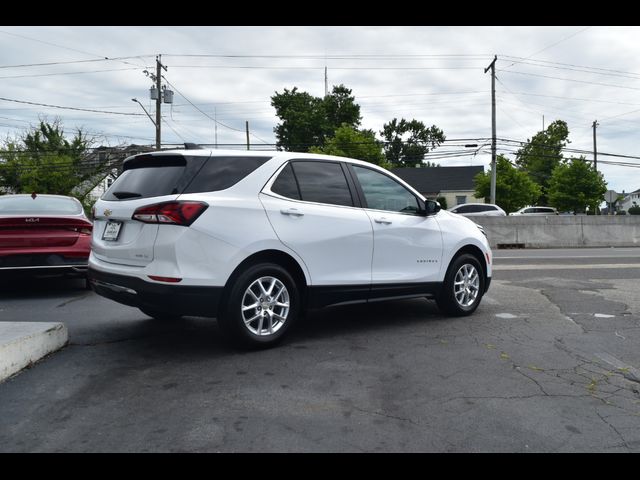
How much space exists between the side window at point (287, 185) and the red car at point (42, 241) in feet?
12.2

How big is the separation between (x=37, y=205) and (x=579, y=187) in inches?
1868

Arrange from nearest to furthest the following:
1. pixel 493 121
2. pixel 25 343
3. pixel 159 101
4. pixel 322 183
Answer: pixel 25 343 → pixel 322 183 → pixel 159 101 → pixel 493 121

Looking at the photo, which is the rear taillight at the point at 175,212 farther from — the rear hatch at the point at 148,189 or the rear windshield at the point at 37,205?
the rear windshield at the point at 37,205

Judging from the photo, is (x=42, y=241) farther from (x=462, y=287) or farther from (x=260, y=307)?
(x=462, y=287)

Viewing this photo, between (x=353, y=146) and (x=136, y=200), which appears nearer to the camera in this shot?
(x=136, y=200)

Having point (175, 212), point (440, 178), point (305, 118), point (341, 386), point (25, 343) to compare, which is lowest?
point (341, 386)

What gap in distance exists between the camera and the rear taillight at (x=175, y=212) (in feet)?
14.5

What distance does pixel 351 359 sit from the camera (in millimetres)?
4645

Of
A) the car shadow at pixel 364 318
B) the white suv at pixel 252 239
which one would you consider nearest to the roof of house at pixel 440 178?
the car shadow at pixel 364 318

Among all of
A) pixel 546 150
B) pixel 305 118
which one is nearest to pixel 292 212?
pixel 305 118

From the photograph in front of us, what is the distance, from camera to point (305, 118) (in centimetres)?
6456

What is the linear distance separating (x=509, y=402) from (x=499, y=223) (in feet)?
61.8
